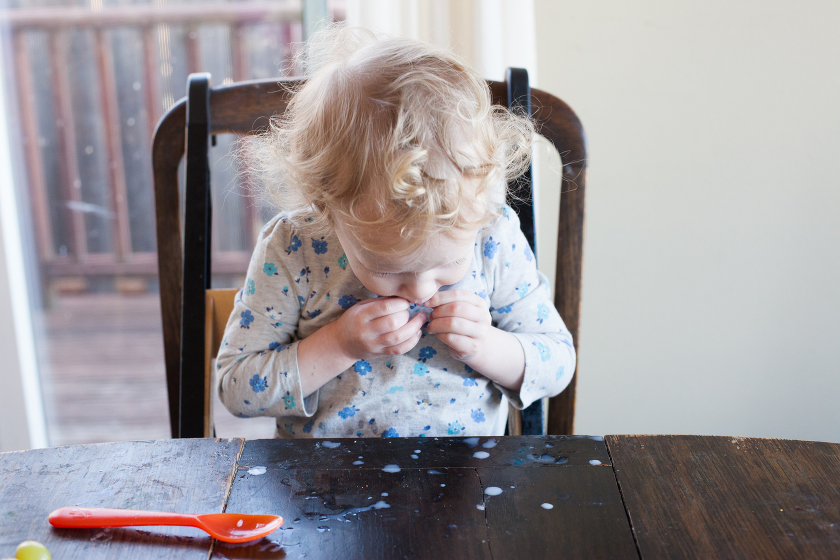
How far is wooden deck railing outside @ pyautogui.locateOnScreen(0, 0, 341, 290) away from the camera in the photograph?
146 cm

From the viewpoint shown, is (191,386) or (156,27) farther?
(156,27)

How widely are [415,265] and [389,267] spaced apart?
0.03 m

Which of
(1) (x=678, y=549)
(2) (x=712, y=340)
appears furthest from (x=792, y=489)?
(2) (x=712, y=340)

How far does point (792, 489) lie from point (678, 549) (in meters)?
0.12

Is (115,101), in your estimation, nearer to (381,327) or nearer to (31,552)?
(381,327)

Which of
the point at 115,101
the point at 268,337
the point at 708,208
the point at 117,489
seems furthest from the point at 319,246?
the point at 115,101

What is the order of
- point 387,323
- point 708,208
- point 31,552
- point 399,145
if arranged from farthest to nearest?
point 708,208 → point 387,323 → point 399,145 → point 31,552

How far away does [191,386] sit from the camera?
0.76 m

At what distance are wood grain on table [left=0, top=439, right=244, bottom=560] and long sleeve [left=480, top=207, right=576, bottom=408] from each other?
1.21 feet

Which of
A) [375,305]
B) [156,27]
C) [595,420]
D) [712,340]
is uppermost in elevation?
[156,27]

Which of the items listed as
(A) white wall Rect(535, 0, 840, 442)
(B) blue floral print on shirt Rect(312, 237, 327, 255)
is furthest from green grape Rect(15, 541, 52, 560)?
(A) white wall Rect(535, 0, 840, 442)

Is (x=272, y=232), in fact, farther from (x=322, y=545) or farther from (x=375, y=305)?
(x=322, y=545)

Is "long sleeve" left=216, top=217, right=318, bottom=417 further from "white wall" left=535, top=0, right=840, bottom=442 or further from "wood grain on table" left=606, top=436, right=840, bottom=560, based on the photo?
Answer: "white wall" left=535, top=0, right=840, bottom=442

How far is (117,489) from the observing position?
0.49 m
